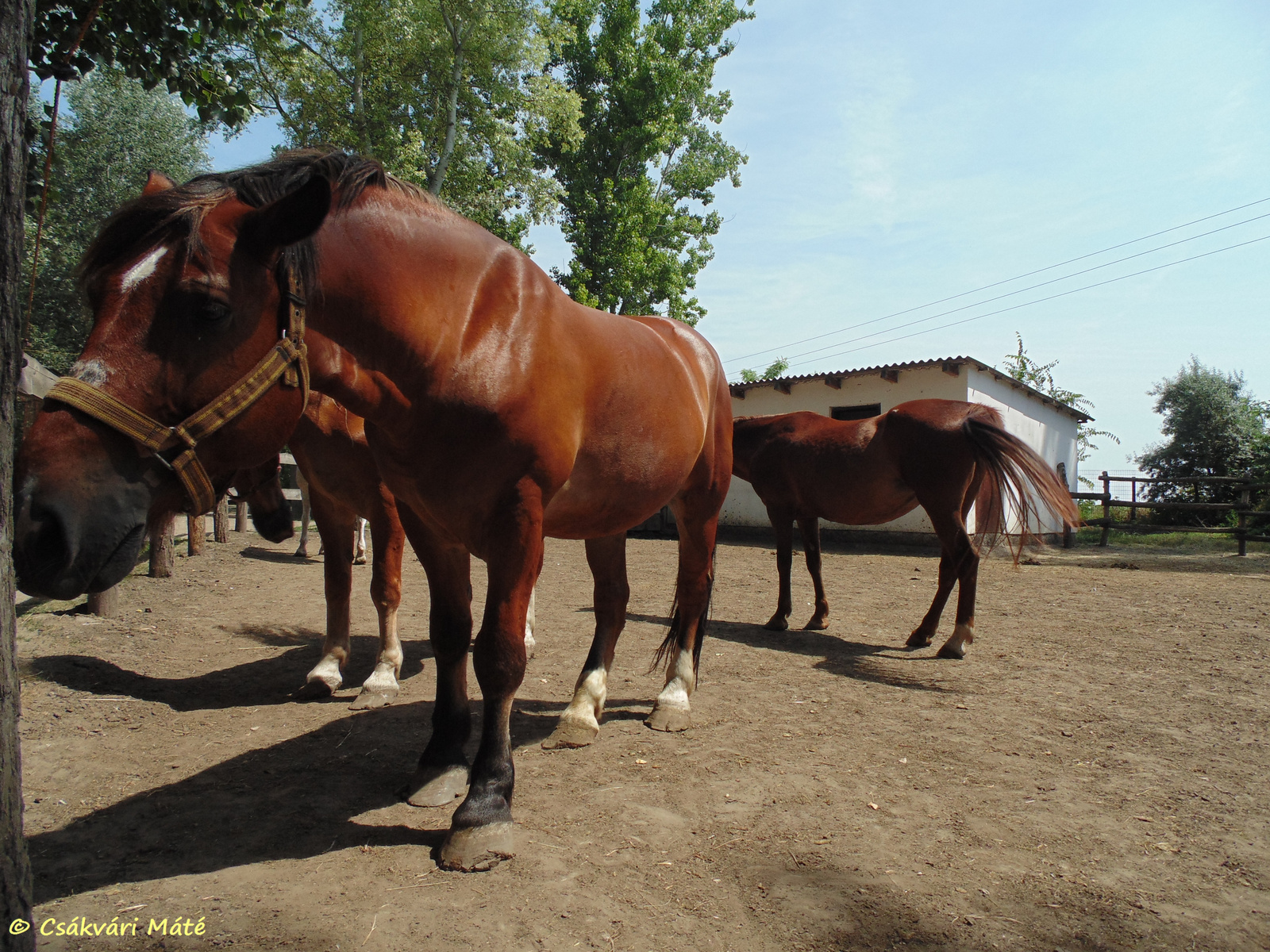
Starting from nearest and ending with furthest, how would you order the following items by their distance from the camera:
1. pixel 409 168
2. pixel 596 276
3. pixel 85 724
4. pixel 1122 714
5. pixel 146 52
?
pixel 85 724 < pixel 1122 714 < pixel 146 52 < pixel 409 168 < pixel 596 276

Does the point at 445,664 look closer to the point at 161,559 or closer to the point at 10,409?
the point at 10,409

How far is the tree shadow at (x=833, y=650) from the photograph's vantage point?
15.6ft

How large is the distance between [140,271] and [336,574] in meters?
2.73

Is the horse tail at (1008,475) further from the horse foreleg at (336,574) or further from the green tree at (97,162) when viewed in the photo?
the green tree at (97,162)

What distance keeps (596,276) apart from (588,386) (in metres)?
23.0

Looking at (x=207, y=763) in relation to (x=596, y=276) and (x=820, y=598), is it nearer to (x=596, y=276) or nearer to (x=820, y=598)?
(x=820, y=598)

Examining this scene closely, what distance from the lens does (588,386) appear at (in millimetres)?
2721

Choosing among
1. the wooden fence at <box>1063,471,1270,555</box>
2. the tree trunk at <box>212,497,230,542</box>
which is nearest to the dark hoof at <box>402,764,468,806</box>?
the tree trunk at <box>212,497,230,542</box>

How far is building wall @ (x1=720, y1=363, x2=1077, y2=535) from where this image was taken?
14906 mm

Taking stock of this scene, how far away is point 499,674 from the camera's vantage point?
240 cm

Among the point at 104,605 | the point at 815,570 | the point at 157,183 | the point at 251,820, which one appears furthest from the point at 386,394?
the point at 815,570

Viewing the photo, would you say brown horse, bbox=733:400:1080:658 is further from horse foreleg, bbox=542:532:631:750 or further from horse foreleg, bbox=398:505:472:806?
horse foreleg, bbox=398:505:472:806

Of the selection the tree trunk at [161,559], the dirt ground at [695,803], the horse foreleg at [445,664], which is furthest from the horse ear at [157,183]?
the tree trunk at [161,559]

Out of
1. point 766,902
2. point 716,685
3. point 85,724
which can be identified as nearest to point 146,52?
point 85,724
